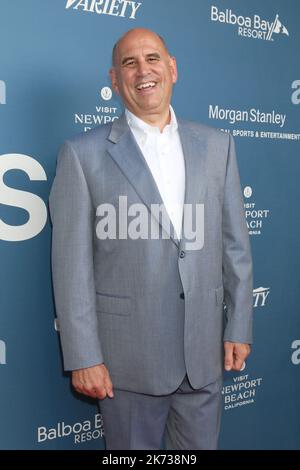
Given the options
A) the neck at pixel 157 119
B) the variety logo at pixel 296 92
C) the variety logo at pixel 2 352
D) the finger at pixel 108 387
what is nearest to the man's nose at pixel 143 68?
the neck at pixel 157 119

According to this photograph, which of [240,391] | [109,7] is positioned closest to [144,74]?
[109,7]

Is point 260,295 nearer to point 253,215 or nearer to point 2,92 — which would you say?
point 253,215

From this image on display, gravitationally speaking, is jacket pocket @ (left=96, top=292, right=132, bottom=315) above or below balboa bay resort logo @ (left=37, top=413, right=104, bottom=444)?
above

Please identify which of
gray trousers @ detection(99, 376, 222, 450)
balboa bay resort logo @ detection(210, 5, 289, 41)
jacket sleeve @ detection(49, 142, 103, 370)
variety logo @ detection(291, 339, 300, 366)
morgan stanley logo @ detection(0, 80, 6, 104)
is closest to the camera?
jacket sleeve @ detection(49, 142, 103, 370)

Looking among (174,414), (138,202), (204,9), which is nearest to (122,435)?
(174,414)

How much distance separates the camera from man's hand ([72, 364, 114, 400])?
1502mm

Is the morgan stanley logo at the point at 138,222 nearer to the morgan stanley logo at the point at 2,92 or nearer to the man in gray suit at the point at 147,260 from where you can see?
the man in gray suit at the point at 147,260

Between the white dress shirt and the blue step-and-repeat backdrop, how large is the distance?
41 centimetres

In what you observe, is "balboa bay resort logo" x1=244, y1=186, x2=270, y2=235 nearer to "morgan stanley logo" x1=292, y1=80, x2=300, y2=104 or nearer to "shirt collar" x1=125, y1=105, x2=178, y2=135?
"morgan stanley logo" x1=292, y1=80, x2=300, y2=104

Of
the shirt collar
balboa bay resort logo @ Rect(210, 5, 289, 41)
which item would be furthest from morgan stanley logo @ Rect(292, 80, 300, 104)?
the shirt collar

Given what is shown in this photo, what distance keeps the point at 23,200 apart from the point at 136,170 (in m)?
0.52

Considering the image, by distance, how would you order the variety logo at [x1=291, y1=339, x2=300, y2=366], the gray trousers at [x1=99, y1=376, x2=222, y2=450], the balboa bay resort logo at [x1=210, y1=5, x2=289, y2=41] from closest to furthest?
the gray trousers at [x1=99, y1=376, x2=222, y2=450] < the balboa bay resort logo at [x1=210, y1=5, x2=289, y2=41] < the variety logo at [x1=291, y1=339, x2=300, y2=366]

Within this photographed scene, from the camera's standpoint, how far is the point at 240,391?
8.25ft

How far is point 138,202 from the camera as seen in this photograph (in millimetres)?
1508
